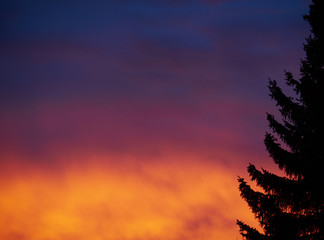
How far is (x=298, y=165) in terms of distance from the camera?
29.4 ft

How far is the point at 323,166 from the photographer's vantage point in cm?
849

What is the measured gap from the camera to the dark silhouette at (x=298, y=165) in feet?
27.9

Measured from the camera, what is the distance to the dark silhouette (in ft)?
27.9

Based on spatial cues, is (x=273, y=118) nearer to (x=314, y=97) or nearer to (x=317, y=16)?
(x=314, y=97)

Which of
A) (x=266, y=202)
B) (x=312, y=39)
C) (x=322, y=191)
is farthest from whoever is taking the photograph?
(x=312, y=39)

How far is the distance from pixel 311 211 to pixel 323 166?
1246mm

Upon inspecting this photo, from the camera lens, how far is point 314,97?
9.22 meters

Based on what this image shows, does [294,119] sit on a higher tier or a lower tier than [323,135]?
higher

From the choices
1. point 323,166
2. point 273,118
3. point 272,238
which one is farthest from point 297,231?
point 273,118

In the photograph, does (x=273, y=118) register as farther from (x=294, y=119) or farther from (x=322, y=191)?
(x=322, y=191)

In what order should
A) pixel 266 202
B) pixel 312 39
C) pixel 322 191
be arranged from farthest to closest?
pixel 312 39 → pixel 266 202 → pixel 322 191

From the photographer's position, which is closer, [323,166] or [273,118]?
[323,166]

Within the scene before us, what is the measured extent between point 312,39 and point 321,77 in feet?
4.10

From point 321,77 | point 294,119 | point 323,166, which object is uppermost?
point 321,77
